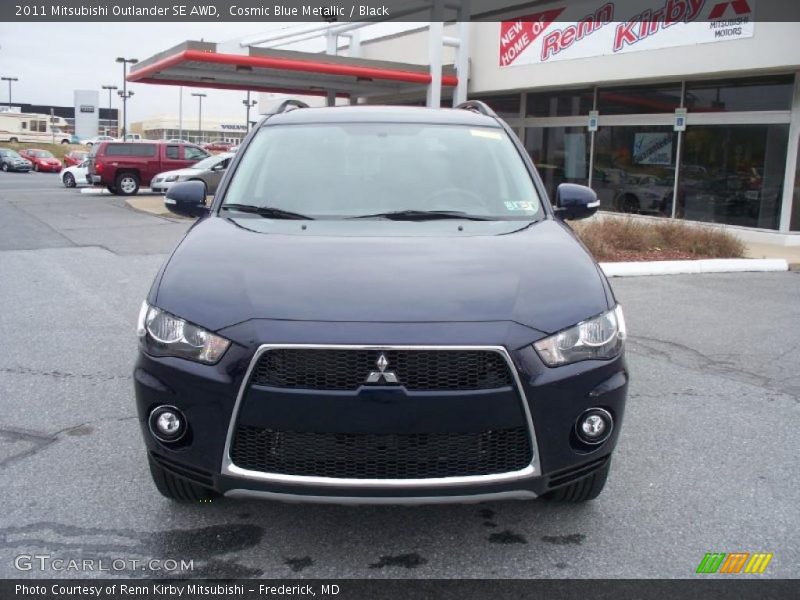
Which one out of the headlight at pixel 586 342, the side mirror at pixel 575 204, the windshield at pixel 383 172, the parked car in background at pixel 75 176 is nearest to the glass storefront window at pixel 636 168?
the side mirror at pixel 575 204

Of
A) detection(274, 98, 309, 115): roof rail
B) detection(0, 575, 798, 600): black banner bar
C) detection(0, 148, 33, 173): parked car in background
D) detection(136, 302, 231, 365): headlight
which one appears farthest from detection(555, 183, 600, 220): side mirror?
detection(0, 148, 33, 173): parked car in background

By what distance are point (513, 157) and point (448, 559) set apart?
2.45m

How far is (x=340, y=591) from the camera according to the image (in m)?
2.89

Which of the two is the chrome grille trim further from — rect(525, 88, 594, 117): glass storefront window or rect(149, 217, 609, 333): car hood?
rect(525, 88, 594, 117): glass storefront window

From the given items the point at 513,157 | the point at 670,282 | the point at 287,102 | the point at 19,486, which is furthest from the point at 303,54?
the point at 19,486

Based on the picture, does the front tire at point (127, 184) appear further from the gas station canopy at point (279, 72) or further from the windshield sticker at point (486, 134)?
the windshield sticker at point (486, 134)

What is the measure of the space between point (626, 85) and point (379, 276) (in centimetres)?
1697

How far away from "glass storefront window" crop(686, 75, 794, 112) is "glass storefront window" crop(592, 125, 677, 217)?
987 mm

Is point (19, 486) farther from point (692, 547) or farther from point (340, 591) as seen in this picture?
point (692, 547)

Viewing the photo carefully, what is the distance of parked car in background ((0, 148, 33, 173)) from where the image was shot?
2069 inches

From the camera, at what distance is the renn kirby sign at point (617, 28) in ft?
48.6

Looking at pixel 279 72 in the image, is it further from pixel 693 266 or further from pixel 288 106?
pixel 288 106

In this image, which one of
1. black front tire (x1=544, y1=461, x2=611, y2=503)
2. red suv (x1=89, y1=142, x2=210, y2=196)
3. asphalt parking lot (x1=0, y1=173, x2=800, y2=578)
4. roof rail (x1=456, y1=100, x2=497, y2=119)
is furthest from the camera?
red suv (x1=89, y1=142, x2=210, y2=196)

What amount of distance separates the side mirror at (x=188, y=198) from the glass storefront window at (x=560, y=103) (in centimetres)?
1669
